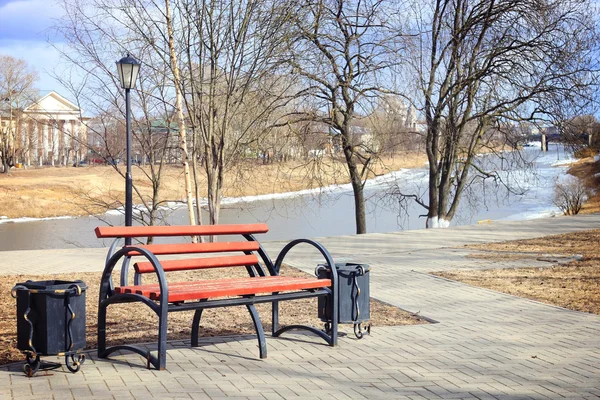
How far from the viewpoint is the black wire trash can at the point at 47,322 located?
4.67m

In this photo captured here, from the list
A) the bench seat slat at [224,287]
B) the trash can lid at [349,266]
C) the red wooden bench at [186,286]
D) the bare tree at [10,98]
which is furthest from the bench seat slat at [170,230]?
the bare tree at [10,98]

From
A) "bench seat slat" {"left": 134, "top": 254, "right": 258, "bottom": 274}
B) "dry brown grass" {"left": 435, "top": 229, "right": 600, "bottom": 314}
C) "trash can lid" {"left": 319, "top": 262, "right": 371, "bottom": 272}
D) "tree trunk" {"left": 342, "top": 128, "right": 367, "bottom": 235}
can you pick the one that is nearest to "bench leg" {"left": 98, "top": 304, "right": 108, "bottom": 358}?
"bench seat slat" {"left": 134, "top": 254, "right": 258, "bottom": 274}

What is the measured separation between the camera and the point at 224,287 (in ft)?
16.9

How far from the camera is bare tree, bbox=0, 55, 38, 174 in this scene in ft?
188

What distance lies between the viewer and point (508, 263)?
11133mm

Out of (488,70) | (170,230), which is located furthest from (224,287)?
(488,70)

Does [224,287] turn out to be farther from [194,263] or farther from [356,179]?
[356,179]

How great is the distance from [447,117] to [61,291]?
1770 centimetres

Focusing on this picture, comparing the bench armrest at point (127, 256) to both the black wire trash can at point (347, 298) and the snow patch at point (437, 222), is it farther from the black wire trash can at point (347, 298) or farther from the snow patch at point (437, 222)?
the snow patch at point (437, 222)

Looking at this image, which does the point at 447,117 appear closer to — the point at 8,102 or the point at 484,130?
the point at 484,130

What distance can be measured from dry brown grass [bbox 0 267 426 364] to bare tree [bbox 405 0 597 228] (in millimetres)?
12786

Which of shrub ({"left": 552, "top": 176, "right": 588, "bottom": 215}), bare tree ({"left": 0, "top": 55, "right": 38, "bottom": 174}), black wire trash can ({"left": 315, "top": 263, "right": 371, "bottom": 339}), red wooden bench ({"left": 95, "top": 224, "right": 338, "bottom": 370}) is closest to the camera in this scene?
red wooden bench ({"left": 95, "top": 224, "right": 338, "bottom": 370})

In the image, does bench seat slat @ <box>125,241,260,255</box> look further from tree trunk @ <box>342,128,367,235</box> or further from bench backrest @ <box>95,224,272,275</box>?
tree trunk @ <box>342,128,367,235</box>

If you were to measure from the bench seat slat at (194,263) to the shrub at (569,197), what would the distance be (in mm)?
23186
